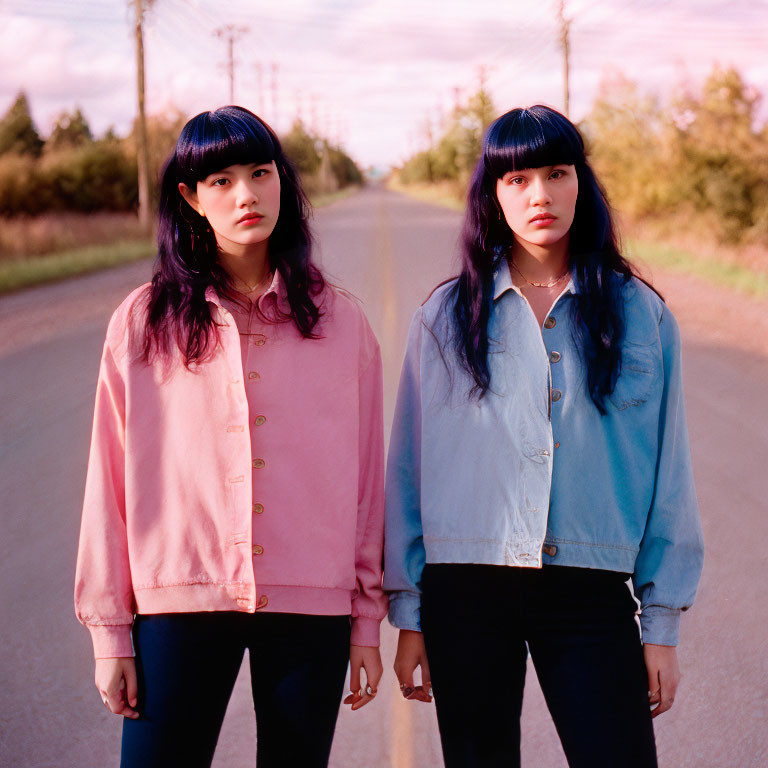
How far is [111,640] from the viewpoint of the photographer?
182 centimetres

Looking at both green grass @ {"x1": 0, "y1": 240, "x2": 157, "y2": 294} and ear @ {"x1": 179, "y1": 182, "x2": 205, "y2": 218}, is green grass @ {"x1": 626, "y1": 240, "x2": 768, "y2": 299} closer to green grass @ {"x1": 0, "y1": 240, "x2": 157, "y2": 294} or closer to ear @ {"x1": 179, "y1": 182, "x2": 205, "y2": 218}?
ear @ {"x1": 179, "y1": 182, "x2": 205, "y2": 218}

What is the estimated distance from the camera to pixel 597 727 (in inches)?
68.5

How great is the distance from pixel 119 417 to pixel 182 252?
0.43m

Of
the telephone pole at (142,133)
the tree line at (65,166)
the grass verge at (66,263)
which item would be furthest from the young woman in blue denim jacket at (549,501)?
the tree line at (65,166)

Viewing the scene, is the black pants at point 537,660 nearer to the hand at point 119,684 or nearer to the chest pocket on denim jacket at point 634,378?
the chest pocket on denim jacket at point 634,378

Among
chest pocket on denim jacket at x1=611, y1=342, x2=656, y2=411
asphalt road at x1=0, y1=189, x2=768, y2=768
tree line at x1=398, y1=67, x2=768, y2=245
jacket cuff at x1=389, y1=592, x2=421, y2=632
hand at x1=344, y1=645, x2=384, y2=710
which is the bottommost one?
asphalt road at x1=0, y1=189, x2=768, y2=768

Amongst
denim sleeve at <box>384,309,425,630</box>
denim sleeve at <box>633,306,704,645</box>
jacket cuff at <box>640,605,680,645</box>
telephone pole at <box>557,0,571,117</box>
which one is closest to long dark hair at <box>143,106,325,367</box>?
denim sleeve at <box>384,309,425,630</box>

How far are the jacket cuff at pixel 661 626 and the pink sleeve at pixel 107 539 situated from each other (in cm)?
114

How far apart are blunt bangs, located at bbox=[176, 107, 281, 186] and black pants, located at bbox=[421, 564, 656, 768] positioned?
3.43 feet

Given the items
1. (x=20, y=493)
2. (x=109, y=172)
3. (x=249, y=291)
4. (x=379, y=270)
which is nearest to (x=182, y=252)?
(x=249, y=291)

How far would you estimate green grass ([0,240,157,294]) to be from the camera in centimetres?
1389

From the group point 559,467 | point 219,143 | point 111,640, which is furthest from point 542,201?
point 111,640

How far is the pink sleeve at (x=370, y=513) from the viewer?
1.97 m

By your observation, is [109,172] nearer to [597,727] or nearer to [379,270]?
[379,270]
